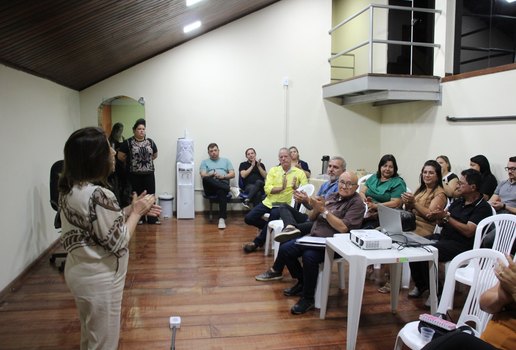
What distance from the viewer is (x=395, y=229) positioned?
108 inches

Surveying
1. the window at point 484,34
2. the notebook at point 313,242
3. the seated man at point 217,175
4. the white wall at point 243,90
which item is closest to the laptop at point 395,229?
the notebook at point 313,242

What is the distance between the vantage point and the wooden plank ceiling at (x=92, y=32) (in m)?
2.70

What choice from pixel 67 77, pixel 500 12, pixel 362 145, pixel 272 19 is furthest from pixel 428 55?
pixel 67 77

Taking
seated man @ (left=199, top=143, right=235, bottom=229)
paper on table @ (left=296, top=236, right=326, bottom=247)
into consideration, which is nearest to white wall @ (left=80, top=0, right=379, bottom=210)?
seated man @ (left=199, top=143, right=235, bottom=229)

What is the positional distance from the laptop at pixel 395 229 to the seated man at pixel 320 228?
291 mm

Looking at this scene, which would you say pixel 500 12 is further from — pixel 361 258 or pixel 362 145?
pixel 361 258

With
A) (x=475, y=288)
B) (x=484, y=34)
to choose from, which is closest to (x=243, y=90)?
(x=484, y=34)

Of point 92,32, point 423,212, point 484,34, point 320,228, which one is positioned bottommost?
point 320,228

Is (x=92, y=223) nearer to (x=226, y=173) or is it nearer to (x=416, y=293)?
(x=416, y=293)

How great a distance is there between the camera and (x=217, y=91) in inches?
255

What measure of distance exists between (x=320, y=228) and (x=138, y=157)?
3.17 meters

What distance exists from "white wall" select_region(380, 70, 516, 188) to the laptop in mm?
2359

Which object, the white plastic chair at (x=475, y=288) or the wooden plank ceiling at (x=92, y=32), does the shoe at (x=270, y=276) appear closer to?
the white plastic chair at (x=475, y=288)

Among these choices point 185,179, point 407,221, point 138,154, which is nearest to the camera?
point 407,221
